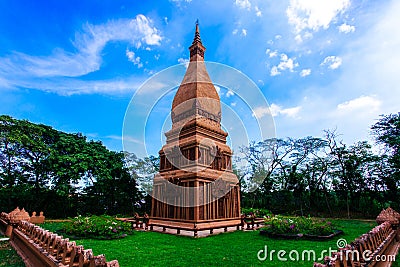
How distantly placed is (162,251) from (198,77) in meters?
12.8

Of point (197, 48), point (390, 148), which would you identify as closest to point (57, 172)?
point (197, 48)

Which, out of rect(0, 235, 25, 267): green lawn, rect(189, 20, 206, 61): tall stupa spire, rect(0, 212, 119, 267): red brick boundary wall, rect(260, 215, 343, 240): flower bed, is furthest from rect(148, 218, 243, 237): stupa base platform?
rect(189, 20, 206, 61): tall stupa spire

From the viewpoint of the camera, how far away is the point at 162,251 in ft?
25.6

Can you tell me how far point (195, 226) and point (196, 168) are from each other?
3.11 metres

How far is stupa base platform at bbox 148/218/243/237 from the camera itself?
38.5 feet

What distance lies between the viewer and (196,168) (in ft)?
43.4

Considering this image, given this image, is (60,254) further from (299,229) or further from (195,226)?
(299,229)

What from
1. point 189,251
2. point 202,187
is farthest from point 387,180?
point 189,251

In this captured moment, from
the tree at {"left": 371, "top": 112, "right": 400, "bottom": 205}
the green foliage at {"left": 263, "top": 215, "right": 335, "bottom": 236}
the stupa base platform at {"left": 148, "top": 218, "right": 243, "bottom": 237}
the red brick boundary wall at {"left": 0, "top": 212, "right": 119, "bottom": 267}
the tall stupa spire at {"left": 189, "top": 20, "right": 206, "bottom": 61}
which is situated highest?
the tall stupa spire at {"left": 189, "top": 20, "right": 206, "bottom": 61}

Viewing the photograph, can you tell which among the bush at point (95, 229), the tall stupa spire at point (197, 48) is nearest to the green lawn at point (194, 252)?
the bush at point (95, 229)

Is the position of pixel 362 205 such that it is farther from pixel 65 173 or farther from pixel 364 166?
pixel 65 173

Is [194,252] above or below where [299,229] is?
below

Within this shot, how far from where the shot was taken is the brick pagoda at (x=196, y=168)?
12914mm

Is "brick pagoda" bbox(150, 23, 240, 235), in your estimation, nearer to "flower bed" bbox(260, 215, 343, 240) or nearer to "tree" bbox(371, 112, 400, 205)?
"flower bed" bbox(260, 215, 343, 240)
